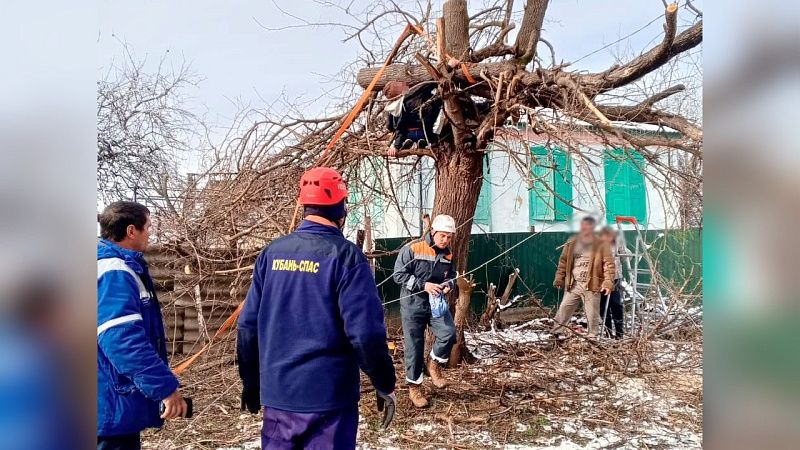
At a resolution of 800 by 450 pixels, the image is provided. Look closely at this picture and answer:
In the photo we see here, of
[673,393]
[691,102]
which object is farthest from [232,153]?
[673,393]

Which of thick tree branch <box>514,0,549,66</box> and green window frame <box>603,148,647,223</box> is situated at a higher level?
thick tree branch <box>514,0,549,66</box>

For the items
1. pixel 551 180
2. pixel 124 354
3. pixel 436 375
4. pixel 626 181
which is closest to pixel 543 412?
pixel 436 375

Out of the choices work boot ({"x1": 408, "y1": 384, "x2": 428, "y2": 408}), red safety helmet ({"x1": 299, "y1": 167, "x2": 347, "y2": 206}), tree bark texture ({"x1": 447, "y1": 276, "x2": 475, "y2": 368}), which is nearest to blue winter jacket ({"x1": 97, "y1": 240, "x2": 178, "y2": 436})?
red safety helmet ({"x1": 299, "y1": 167, "x2": 347, "y2": 206})

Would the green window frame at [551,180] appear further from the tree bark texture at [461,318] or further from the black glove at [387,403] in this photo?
the black glove at [387,403]

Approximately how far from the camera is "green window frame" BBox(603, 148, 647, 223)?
323cm

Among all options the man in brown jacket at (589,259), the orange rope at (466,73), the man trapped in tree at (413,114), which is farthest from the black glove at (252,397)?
the orange rope at (466,73)

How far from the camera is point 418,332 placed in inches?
187

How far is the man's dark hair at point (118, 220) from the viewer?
2307 mm

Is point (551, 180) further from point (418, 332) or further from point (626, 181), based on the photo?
point (418, 332)

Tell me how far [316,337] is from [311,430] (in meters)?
0.41

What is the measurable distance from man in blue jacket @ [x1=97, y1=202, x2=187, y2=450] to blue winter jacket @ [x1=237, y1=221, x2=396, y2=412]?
1.46 feet

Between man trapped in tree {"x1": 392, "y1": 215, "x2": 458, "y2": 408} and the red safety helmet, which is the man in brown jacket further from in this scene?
man trapped in tree {"x1": 392, "y1": 215, "x2": 458, "y2": 408}

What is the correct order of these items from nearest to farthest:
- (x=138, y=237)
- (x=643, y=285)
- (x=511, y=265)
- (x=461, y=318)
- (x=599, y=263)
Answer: (x=599, y=263)
(x=138, y=237)
(x=643, y=285)
(x=461, y=318)
(x=511, y=265)
